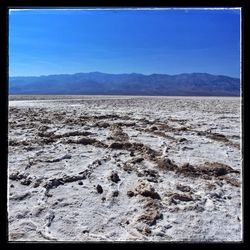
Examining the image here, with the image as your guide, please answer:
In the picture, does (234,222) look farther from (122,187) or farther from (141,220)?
(122,187)

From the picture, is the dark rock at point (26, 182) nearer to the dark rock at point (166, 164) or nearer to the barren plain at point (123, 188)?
the barren plain at point (123, 188)

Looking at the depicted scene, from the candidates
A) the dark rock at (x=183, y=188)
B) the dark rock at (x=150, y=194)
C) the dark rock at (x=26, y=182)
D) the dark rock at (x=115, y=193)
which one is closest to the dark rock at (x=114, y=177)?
the dark rock at (x=115, y=193)

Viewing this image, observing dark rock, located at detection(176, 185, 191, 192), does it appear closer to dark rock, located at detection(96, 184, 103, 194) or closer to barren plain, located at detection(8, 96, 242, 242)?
barren plain, located at detection(8, 96, 242, 242)

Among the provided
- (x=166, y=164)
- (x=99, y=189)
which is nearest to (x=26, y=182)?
(x=99, y=189)

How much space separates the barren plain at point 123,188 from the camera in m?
2.42

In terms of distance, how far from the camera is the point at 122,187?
340 centimetres

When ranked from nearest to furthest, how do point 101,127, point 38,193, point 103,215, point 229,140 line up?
point 103,215
point 38,193
point 229,140
point 101,127

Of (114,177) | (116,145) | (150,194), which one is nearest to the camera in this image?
(150,194)

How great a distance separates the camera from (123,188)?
3.37 metres

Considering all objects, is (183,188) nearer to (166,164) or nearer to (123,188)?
(123,188)

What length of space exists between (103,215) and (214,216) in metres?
0.84

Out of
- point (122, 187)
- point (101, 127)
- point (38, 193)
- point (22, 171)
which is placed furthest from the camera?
point (101, 127)

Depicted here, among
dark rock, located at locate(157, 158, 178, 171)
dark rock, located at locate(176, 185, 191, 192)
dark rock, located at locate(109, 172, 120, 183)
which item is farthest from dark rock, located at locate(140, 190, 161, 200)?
dark rock, located at locate(157, 158, 178, 171)
